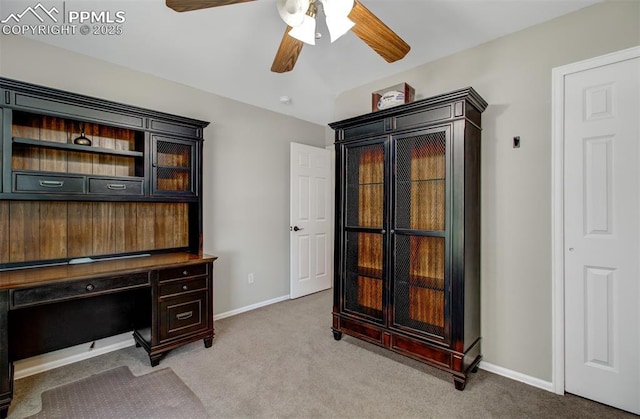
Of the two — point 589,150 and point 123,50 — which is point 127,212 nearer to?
point 123,50

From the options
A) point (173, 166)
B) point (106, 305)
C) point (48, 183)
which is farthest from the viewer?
point (173, 166)

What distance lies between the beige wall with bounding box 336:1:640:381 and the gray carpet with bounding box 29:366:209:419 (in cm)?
220

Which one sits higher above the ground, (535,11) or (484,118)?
(535,11)

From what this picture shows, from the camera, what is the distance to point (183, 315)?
2.53 meters

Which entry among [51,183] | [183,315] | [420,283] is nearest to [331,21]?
[420,283]

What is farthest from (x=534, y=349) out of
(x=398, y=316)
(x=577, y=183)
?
(x=577, y=183)

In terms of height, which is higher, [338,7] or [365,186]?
[338,7]

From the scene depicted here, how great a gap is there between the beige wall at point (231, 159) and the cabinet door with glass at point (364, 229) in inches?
54.3

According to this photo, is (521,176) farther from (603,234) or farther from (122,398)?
(122,398)

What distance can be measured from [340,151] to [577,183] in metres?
1.75

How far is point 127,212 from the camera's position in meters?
2.67

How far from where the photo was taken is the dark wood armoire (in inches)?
82.3

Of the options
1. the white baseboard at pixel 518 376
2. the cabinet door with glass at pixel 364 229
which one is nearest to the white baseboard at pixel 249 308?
the cabinet door with glass at pixel 364 229

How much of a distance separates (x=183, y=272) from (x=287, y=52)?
6.19ft
